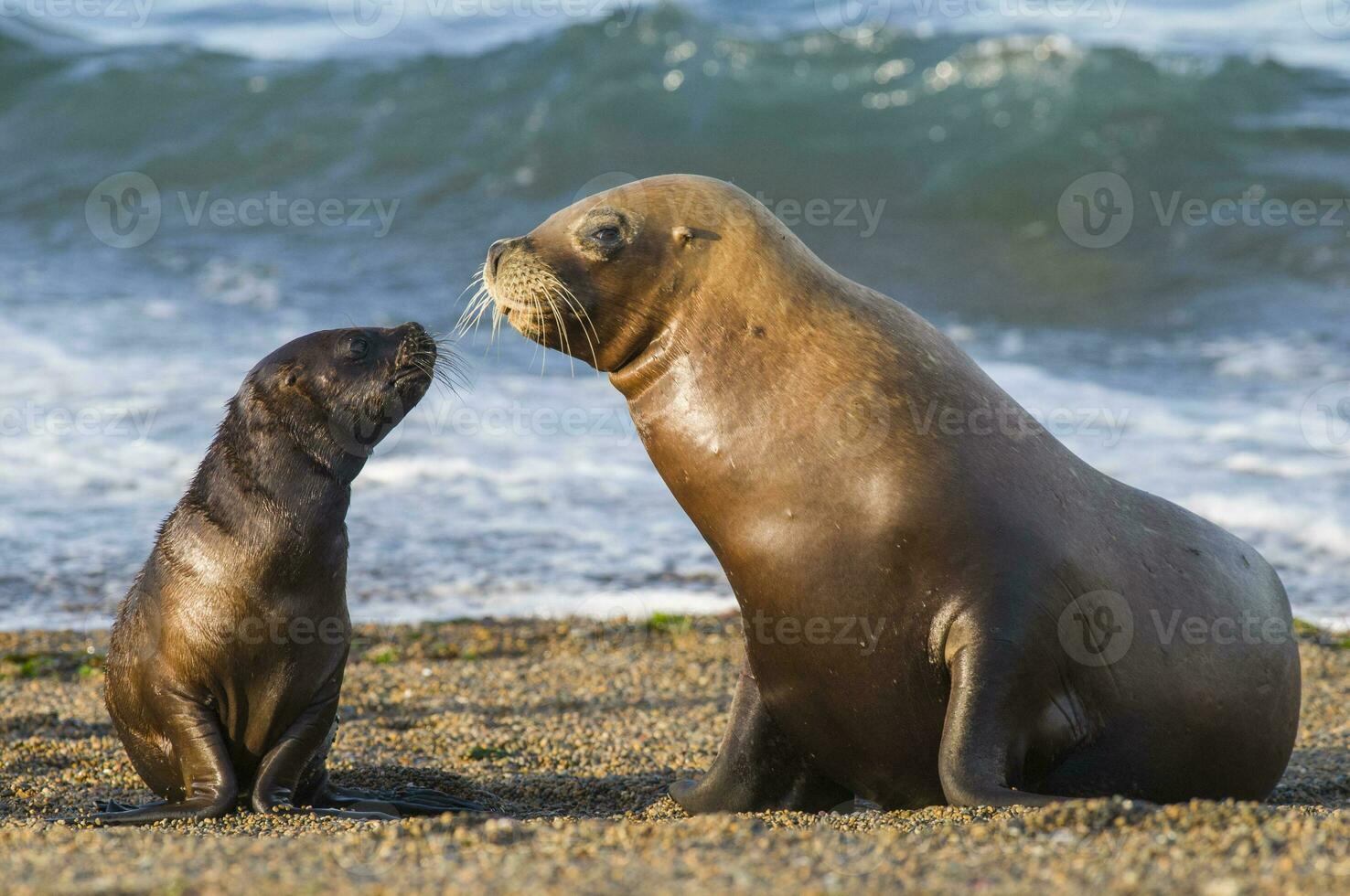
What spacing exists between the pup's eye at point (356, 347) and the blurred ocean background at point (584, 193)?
2918mm

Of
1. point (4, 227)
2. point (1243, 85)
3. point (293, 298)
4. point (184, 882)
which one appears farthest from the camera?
point (1243, 85)

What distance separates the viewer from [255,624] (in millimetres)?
5293

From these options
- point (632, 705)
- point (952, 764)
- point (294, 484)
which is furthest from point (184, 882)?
point (632, 705)

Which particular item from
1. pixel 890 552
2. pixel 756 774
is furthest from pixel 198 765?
pixel 890 552

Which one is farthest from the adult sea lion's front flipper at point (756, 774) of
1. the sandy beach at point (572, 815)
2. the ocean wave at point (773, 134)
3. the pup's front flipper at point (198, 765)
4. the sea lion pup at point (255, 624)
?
the ocean wave at point (773, 134)

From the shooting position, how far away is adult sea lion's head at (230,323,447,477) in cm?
564

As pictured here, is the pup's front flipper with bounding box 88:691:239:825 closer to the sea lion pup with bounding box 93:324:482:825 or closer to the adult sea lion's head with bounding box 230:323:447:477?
the sea lion pup with bounding box 93:324:482:825

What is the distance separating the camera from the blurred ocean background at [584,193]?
9.95 meters

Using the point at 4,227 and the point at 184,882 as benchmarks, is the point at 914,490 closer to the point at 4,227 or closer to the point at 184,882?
the point at 184,882

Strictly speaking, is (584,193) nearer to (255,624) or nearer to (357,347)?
(357,347)

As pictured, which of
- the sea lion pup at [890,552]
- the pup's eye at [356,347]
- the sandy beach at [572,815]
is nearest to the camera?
the sandy beach at [572,815]

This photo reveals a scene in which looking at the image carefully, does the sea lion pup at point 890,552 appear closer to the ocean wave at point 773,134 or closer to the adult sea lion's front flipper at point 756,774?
the adult sea lion's front flipper at point 756,774

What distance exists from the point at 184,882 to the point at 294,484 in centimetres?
248

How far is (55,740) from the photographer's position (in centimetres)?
622
